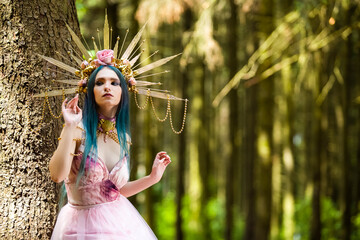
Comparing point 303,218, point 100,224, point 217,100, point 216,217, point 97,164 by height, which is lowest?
point 216,217

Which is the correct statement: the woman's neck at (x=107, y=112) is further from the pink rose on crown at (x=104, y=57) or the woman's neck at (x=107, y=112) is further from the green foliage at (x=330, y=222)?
the green foliage at (x=330, y=222)

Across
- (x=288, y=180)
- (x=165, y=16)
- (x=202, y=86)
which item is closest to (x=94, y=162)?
(x=165, y=16)

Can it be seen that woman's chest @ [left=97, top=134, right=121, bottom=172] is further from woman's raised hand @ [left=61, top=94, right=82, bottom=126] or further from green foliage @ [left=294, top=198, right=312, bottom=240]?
green foliage @ [left=294, top=198, right=312, bottom=240]

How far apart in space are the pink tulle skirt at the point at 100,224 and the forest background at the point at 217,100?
0.50 metres

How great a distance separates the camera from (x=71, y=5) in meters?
3.98

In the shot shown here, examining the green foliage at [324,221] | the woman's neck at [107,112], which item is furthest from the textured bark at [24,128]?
the green foliage at [324,221]

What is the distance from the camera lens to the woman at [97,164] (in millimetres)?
3104

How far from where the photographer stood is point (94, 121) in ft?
10.9

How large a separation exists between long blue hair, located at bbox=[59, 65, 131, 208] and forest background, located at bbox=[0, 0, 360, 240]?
0.51 meters

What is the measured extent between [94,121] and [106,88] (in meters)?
0.21

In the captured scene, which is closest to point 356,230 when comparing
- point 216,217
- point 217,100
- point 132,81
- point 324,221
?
point 324,221

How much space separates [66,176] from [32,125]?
67 centimetres

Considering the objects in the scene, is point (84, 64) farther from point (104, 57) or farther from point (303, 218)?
point (303, 218)

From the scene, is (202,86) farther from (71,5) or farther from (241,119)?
(71,5)
